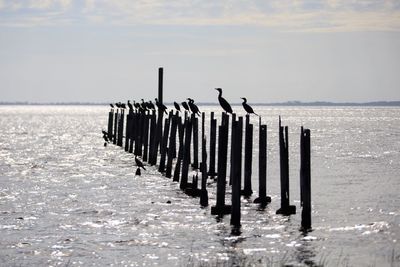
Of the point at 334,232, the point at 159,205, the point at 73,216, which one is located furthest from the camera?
the point at 159,205

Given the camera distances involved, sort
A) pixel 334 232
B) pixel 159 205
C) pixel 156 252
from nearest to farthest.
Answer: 1. pixel 156 252
2. pixel 334 232
3. pixel 159 205

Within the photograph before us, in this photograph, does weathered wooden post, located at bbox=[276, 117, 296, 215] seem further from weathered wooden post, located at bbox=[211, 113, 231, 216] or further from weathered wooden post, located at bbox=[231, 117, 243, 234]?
weathered wooden post, located at bbox=[231, 117, 243, 234]

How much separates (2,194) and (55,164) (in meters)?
16.1

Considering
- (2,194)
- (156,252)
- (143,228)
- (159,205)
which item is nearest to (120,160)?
(2,194)

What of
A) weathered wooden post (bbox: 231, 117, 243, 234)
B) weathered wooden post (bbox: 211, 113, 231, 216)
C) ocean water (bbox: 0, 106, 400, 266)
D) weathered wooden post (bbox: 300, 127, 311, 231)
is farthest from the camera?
weathered wooden post (bbox: 211, 113, 231, 216)

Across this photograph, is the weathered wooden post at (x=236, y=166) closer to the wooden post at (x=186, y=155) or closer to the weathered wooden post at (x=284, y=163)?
the weathered wooden post at (x=284, y=163)

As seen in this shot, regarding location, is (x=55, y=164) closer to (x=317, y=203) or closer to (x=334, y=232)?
(x=317, y=203)

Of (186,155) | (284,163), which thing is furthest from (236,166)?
(186,155)

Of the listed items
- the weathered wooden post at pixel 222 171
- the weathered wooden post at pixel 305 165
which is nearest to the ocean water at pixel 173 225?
the weathered wooden post at pixel 222 171

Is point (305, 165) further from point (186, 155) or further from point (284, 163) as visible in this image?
point (186, 155)

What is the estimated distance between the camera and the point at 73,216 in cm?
2273

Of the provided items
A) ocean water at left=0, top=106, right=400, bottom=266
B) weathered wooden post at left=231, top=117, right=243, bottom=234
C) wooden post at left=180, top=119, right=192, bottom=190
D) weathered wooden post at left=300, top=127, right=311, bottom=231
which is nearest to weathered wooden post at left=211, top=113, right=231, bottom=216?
ocean water at left=0, top=106, right=400, bottom=266

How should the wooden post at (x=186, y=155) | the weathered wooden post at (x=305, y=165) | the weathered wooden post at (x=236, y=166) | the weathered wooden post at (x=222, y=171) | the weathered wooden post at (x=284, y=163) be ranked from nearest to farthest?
1. the weathered wooden post at (x=305, y=165)
2. the weathered wooden post at (x=236, y=166)
3. the weathered wooden post at (x=222, y=171)
4. the weathered wooden post at (x=284, y=163)
5. the wooden post at (x=186, y=155)

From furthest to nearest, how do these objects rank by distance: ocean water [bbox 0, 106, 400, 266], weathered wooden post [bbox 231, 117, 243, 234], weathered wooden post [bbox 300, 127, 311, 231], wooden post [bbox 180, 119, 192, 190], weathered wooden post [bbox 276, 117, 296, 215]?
wooden post [bbox 180, 119, 192, 190] → weathered wooden post [bbox 276, 117, 296, 215] → weathered wooden post [bbox 231, 117, 243, 234] → weathered wooden post [bbox 300, 127, 311, 231] → ocean water [bbox 0, 106, 400, 266]
